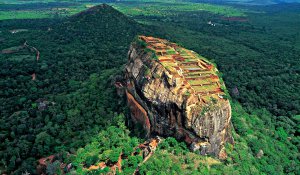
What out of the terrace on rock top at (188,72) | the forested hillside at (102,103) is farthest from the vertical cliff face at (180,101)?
the forested hillside at (102,103)

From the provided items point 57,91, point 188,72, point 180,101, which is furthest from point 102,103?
point 180,101

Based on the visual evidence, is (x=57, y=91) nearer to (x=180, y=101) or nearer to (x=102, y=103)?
(x=102, y=103)

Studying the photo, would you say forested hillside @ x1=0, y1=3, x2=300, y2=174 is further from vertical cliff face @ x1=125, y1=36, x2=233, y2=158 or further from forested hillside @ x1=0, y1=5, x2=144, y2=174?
vertical cliff face @ x1=125, y1=36, x2=233, y2=158

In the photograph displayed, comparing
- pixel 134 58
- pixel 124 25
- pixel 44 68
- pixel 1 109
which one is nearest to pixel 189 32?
pixel 124 25

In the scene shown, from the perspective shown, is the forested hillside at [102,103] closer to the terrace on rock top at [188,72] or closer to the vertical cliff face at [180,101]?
the vertical cliff face at [180,101]


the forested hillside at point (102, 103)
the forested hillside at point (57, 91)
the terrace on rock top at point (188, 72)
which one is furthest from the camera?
the forested hillside at point (57, 91)

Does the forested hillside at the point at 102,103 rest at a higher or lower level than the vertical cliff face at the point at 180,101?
lower

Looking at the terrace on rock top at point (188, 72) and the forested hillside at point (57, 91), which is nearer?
the terrace on rock top at point (188, 72)
